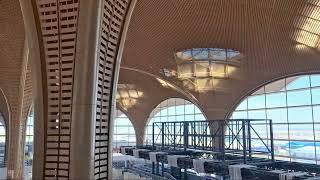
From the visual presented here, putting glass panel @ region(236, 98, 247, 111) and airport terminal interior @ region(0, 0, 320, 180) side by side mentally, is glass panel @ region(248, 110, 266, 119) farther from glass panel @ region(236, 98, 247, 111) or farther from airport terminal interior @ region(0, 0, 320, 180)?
glass panel @ region(236, 98, 247, 111)

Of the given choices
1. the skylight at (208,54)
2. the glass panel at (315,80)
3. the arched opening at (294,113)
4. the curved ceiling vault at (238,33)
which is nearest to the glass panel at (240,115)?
the arched opening at (294,113)

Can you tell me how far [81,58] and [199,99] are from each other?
2816 centimetres

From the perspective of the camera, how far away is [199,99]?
3531cm

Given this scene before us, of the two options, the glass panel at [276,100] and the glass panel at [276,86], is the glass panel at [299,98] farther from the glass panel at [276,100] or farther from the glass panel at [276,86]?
the glass panel at [276,86]

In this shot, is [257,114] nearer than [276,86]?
No

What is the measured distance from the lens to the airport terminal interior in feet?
25.8

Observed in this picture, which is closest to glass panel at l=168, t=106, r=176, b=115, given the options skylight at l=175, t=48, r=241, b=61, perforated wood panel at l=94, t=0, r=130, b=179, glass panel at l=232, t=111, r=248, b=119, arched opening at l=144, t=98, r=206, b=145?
arched opening at l=144, t=98, r=206, b=145

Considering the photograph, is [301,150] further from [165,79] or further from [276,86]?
[165,79]

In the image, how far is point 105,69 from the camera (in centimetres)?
844

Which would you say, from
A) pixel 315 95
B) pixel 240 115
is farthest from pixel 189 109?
pixel 315 95

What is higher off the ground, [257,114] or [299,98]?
[299,98]

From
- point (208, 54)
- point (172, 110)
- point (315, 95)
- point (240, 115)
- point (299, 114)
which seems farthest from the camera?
point (172, 110)

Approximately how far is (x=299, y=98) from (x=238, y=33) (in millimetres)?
11330

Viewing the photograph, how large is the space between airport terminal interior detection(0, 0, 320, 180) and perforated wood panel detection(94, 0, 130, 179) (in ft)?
0.08
